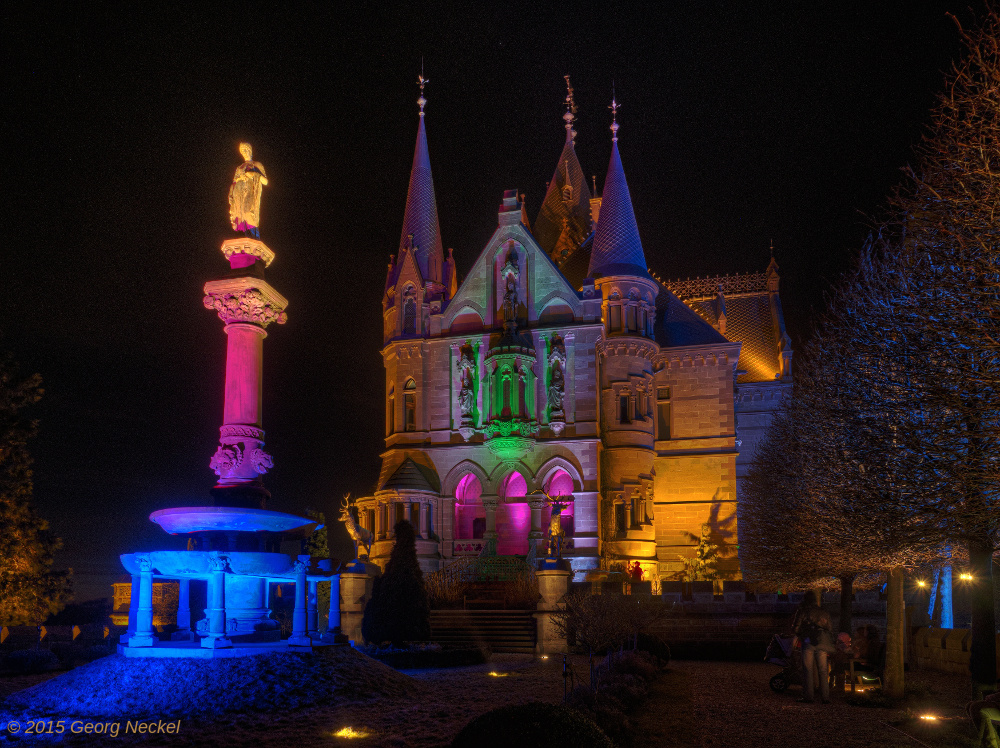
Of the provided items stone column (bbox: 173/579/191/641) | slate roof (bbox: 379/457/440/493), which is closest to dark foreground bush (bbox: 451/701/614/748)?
stone column (bbox: 173/579/191/641)

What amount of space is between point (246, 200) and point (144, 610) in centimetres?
1111

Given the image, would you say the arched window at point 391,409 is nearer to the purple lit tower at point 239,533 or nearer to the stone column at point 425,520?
the stone column at point 425,520

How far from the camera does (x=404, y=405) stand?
48656mm

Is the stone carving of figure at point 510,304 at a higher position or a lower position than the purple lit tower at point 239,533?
higher

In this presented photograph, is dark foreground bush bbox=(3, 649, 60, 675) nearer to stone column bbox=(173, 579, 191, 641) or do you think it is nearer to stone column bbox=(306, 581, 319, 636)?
stone column bbox=(173, 579, 191, 641)

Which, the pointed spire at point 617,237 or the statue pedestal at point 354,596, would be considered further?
the pointed spire at point 617,237

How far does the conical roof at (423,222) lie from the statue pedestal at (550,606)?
23.5 metres

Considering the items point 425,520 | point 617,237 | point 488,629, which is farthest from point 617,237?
point 488,629

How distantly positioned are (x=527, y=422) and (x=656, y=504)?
10.5 meters

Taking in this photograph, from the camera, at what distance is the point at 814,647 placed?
58.1 ft

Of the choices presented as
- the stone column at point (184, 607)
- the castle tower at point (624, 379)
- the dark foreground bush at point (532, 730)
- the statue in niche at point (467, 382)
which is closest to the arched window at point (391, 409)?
the statue in niche at point (467, 382)

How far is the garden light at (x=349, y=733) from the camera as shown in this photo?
43.7 ft

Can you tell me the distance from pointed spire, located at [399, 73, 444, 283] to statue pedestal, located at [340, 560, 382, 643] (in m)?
23.9

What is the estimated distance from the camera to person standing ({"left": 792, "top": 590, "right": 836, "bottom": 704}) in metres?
17.7
